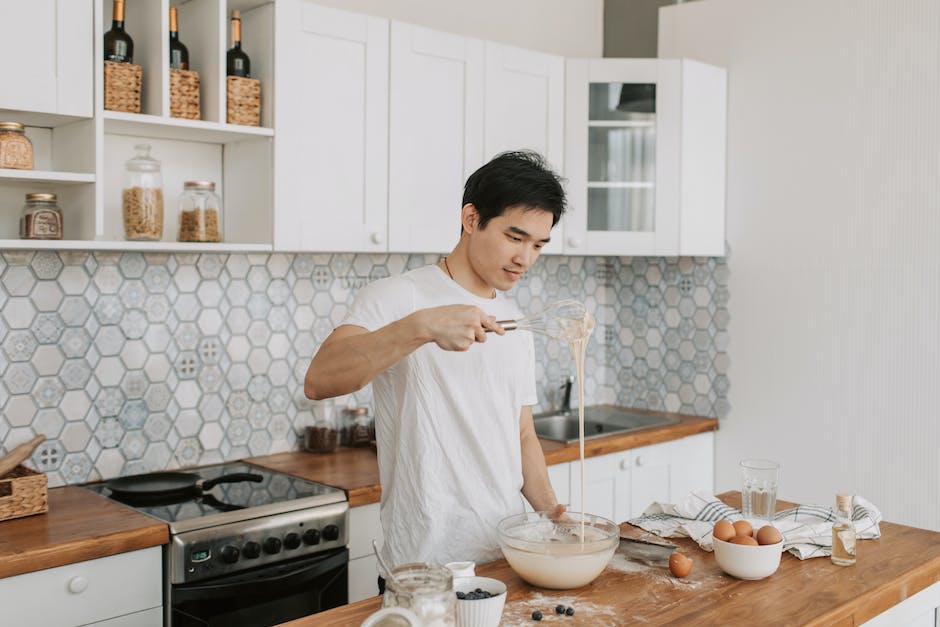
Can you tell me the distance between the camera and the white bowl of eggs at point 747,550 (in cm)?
198

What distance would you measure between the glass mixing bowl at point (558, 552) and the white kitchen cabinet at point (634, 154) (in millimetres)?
1996

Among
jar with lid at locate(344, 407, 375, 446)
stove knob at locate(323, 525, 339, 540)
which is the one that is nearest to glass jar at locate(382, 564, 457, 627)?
stove knob at locate(323, 525, 339, 540)

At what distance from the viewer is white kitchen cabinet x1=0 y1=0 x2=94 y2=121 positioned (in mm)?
2500

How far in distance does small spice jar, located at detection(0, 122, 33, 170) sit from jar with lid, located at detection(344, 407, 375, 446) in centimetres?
147

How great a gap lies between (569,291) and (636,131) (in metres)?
0.89

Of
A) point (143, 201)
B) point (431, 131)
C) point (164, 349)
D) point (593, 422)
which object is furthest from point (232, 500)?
point (593, 422)

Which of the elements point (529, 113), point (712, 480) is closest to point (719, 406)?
point (712, 480)

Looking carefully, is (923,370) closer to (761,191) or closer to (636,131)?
(761,191)

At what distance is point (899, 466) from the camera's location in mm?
3598

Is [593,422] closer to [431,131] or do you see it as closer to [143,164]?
[431,131]

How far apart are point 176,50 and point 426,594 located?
199 cm

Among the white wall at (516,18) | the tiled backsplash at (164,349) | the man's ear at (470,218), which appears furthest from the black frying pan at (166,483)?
the white wall at (516,18)

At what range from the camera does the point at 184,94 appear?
9.39ft

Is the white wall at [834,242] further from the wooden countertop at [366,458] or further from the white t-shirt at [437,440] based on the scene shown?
the white t-shirt at [437,440]
